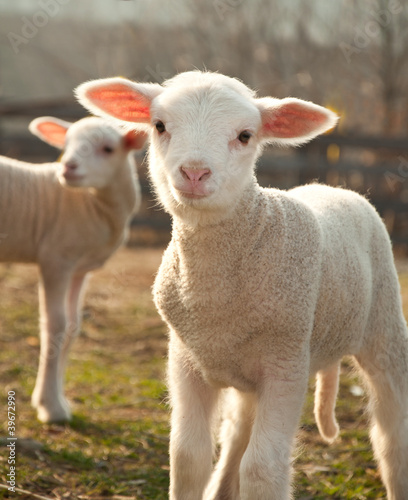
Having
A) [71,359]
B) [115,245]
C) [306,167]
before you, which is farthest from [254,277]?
[306,167]

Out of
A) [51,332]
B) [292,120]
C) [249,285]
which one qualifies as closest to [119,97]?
[292,120]

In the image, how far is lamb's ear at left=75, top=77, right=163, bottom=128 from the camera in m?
2.72

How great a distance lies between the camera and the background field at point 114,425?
3.26 meters

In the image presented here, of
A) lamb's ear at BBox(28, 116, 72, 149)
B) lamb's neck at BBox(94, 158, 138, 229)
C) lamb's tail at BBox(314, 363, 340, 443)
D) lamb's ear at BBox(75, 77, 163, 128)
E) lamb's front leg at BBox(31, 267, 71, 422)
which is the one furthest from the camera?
lamb's ear at BBox(28, 116, 72, 149)

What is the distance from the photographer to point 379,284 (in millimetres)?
2949

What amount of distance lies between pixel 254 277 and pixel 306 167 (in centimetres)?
827

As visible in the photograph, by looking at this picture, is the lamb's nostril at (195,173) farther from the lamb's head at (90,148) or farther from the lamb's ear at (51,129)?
the lamb's ear at (51,129)

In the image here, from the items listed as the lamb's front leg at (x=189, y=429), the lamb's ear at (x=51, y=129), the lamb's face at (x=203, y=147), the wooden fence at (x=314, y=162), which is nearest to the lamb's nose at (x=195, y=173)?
the lamb's face at (x=203, y=147)

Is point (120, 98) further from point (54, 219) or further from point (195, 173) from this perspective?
point (54, 219)

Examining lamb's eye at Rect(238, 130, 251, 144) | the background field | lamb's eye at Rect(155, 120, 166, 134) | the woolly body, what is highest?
lamb's eye at Rect(155, 120, 166, 134)

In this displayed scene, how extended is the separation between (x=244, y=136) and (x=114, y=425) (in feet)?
7.53

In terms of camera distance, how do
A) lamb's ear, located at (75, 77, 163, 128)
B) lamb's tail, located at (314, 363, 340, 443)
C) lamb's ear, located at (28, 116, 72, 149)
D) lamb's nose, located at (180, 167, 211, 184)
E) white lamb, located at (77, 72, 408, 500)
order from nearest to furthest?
lamb's nose, located at (180, 167, 211, 184)
white lamb, located at (77, 72, 408, 500)
lamb's ear, located at (75, 77, 163, 128)
lamb's tail, located at (314, 363, 340, 443)
lamb's ear, located at (28, 116, 72, 149)

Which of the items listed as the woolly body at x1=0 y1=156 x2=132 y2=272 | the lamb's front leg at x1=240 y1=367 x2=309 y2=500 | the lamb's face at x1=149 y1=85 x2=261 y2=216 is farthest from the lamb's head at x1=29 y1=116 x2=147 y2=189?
the lamb's front leg at x1=240 y1=367 x2=309 y2=500

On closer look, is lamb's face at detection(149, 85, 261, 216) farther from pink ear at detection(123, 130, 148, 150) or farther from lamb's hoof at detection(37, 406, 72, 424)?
pink ear at detection(123, 130, 148, 150)
